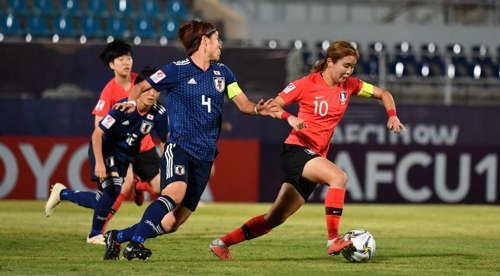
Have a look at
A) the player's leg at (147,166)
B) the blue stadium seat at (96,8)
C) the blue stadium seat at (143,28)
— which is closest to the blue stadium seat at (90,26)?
the blue stadium seat at (96,8)

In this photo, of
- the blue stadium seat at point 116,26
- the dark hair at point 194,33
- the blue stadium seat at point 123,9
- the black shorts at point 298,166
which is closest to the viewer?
the dark hair at point 194,33

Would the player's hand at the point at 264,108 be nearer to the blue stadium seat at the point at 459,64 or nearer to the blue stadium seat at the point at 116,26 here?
the blue stadium seat at the point at 459,64

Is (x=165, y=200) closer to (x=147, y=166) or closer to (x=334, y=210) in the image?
(x=334, y=210)

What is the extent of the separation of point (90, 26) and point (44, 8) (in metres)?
1.07

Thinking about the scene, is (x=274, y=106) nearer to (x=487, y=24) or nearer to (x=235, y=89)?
(x=235, y=89)

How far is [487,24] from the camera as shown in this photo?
79.2 feet

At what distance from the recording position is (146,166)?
36.9 ft

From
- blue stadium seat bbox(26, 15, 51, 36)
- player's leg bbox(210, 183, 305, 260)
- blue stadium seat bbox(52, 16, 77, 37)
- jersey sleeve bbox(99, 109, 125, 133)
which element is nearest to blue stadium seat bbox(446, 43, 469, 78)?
blue stadium seat bbox(52, 16, 77, 37)

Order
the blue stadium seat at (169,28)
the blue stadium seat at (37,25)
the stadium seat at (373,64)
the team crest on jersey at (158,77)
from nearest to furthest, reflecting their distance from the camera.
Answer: the team crest on jersey at (158,77)
the stadium seat at (373,64)
the blue stadium seat at (37,25)
the blue stadium seat at (169,28)

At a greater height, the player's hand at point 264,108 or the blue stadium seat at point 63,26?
the blue stadium seat at point 63,26

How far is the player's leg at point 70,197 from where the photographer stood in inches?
420

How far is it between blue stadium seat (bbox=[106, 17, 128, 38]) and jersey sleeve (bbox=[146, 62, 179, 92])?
1398 centimetres

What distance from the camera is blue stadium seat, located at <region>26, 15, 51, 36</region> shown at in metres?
21.3

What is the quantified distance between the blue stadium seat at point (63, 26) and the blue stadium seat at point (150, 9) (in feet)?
5.42
